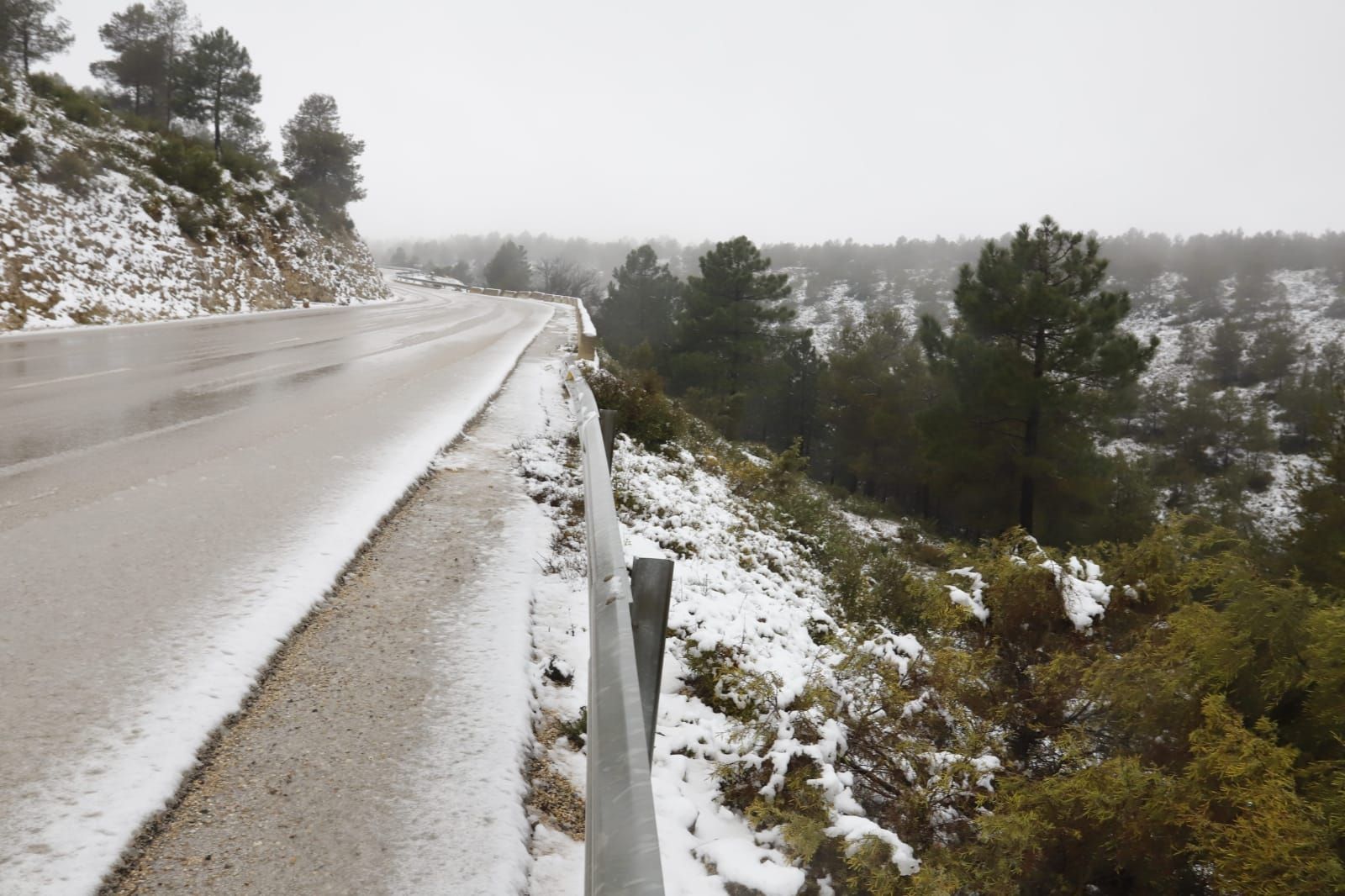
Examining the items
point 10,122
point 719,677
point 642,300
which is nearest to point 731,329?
point 642,300

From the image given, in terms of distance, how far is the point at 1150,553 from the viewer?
6.23m

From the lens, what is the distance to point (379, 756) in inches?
99.3

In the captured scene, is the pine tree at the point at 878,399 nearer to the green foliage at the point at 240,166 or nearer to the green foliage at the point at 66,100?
the green foliage at the point at 240,166

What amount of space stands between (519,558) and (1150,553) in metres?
5.49

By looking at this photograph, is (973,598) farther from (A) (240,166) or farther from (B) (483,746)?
(A) (240,166)

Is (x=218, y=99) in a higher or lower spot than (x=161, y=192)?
higher

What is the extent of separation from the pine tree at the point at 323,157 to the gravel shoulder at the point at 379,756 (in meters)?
39.8

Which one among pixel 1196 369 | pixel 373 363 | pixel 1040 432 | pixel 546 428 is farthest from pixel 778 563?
pixel 1196 369

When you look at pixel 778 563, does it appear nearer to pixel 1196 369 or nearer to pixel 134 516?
pixel 134 516

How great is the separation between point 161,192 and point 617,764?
29.0 meters

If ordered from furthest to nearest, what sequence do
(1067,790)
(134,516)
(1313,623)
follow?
(134,516) → (1313,623) → (1067,790)

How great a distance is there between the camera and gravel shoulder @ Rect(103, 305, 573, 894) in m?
2.01

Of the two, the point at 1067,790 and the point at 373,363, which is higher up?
the point at 373,363

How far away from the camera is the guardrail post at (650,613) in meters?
2.17
